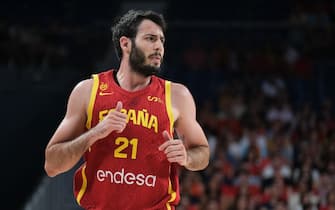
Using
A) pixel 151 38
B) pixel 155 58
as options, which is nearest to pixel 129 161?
pixel 155 58

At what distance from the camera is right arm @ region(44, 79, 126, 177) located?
3793 millimetres

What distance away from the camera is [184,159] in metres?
3.87

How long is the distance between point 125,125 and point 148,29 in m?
0.61

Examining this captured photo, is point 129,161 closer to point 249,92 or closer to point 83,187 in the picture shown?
point 83,187

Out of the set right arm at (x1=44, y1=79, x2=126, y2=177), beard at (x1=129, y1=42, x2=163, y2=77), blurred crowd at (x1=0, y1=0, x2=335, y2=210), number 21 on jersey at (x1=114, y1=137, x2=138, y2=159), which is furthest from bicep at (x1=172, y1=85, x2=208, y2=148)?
blurred crowd at (x1=0, y1=0, x2=335, y2=210)

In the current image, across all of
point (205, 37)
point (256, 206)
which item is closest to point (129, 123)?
point (256, 206)

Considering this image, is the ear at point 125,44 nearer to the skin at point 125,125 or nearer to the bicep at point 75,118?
the skin at point 125,125

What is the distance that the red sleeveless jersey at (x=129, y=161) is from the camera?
405cm

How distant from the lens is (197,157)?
4.14 metres

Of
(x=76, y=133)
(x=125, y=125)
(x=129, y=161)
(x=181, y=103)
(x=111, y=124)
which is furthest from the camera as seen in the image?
(x=181, y=103)

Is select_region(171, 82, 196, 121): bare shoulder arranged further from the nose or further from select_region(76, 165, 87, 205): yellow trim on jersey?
select_region(76, 165, 87, 205): yellow trim on jersey

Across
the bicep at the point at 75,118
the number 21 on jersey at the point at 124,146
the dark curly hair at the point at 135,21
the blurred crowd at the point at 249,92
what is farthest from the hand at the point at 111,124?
the blurred crowd at the point at 249,92

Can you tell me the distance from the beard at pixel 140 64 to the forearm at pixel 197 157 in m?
0.50

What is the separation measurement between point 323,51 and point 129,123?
42.5 feet
